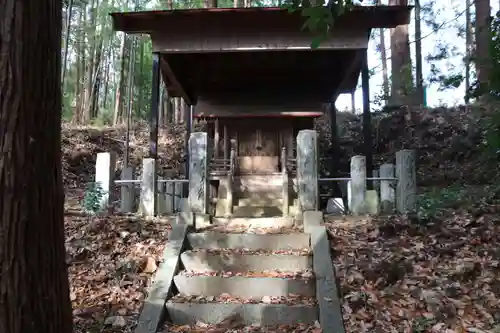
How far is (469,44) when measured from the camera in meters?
20.6

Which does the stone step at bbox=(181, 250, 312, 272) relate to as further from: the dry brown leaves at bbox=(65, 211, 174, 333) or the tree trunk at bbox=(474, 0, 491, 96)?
the tree trunk at bbox=(474, 0, 491, 96)

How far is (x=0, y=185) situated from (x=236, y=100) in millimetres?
10096

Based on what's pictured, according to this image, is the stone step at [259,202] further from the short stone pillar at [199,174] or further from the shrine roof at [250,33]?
the shrine roof at [250,33]

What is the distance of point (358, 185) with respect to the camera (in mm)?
7363

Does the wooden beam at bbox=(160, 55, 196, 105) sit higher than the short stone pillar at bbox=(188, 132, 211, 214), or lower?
higher

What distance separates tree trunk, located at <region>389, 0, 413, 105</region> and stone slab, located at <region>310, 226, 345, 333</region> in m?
12.6

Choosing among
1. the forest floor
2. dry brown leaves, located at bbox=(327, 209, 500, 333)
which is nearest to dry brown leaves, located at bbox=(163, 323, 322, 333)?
the forest floor

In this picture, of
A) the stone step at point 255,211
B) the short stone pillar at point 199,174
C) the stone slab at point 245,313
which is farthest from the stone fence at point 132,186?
the stone slab at point 245,313

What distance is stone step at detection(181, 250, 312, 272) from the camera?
19.6ft

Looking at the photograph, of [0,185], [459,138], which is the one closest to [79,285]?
[0,185]

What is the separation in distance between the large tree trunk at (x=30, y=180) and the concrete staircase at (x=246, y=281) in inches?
97.6

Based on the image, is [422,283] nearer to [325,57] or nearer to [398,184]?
[398,184]

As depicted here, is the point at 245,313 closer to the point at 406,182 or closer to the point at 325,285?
the point at 325,285

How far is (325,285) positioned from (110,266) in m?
2.76
